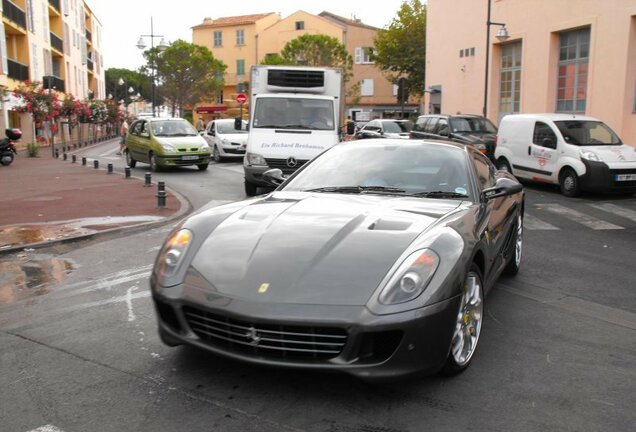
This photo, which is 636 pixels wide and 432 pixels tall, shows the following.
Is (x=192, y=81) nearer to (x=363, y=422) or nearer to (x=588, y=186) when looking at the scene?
(x=588, y=186)

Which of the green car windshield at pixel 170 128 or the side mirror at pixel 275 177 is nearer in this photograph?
the side mirror at pixel 275 177

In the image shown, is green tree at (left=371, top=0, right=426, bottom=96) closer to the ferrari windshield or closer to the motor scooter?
the motor scooter

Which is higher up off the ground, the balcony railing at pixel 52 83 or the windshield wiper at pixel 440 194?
the balcony railing at pixel 52 83

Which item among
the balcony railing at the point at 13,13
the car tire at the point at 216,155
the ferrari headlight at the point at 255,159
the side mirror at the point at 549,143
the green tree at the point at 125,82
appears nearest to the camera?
the ferrari headlight at the point at 255,159

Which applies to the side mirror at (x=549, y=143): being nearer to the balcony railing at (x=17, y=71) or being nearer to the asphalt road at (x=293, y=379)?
the asphalt road at (x=293, y=379)

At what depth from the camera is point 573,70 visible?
2206 cm

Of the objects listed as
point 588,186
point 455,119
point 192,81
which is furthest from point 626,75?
point 192,81

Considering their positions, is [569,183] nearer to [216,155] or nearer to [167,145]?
[167,145]

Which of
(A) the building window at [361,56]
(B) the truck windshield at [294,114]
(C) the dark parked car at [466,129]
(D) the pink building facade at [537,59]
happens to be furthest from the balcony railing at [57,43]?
(B) the truck windshield at [294,114]

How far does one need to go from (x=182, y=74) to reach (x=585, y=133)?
187 ft

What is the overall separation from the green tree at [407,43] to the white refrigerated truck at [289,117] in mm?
28707

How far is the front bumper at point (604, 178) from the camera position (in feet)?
42.0

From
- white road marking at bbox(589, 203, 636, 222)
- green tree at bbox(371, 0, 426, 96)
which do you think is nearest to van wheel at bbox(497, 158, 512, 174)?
white road marking at bbox(589, 203, 636, 222)

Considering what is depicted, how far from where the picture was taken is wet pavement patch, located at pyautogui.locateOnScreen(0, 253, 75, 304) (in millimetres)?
5840
